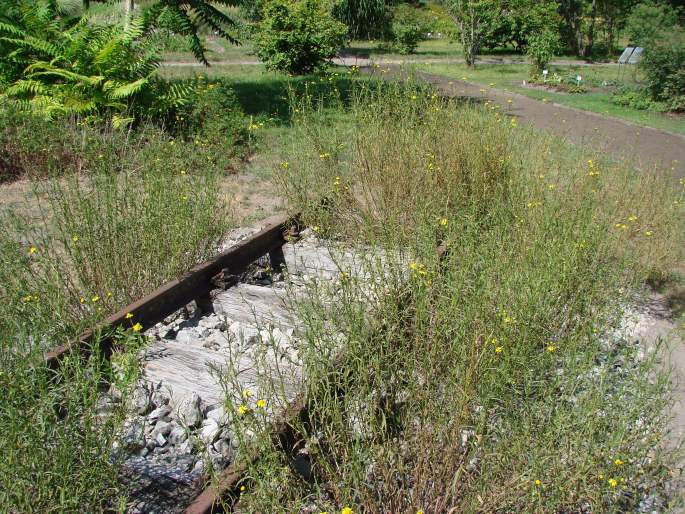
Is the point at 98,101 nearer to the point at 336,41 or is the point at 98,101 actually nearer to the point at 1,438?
the point at 1,438

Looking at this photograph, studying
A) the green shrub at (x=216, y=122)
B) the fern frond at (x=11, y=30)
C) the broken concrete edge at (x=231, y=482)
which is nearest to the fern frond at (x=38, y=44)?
the fern frond at (x=11, y=30)

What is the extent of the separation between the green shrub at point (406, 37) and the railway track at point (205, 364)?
22.3 m

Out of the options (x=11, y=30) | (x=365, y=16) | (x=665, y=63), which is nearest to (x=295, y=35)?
(x=11, y=30)

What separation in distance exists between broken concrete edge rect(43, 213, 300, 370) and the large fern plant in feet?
15.0

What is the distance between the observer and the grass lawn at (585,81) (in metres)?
14.6

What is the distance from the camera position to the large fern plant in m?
9.52

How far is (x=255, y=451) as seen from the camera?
8.85 feet

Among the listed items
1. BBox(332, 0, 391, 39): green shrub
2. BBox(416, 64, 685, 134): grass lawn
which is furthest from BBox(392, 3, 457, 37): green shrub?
BBox(416, 64, 685, 134): grass lawn

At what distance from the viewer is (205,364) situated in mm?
3699

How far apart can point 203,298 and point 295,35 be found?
44.6 feet

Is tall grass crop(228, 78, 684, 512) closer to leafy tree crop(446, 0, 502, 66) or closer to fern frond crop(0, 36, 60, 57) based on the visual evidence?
fern frond crop(0, 36, 60, 57)

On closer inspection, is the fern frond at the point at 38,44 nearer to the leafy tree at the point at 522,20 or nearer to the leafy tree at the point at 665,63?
the leafy tree at the point at 665,63

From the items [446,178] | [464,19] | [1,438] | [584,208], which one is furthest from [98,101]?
[464,19]

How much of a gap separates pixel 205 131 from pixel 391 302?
6.49m
